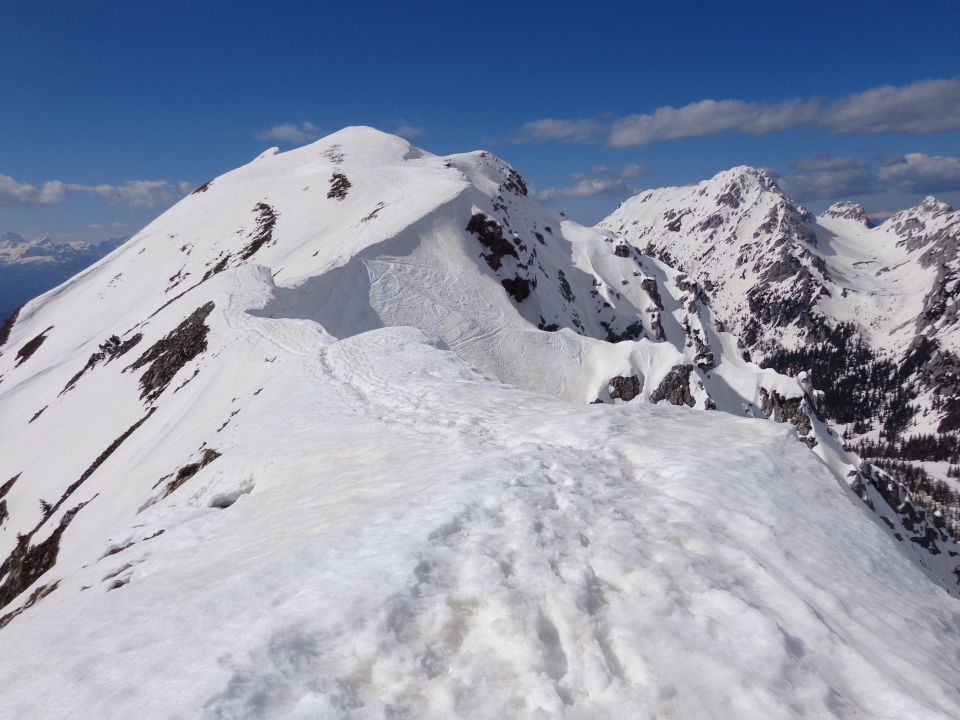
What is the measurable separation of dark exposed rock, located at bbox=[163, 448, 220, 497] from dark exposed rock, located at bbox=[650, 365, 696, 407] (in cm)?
5260

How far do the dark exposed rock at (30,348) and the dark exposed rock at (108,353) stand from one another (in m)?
26.2

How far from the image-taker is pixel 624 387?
198 feet

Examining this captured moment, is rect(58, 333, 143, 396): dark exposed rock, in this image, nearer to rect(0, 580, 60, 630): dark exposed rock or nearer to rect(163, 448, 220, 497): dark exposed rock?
rect(163, 448, 220, 497): dark exposed rock

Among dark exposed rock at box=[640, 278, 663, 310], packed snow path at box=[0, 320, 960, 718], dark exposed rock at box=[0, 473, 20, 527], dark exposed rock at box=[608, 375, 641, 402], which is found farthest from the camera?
dark exposed rock at box=[640, 278, 663, 310]

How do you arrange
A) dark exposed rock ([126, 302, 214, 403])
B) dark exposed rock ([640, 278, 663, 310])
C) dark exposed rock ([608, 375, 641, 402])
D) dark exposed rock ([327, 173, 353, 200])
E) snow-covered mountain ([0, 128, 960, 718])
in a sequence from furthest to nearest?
dark exposed rock ([640, 278, 663, 310]) → dark exposed rock ([327, 173, 353, 200]) → dark exposed rock ([608, 375, 641, 402]) → dark exposed rock ([126, 302, 214, 403]) → snow-covered mountain ([0, 128, 960, 718])

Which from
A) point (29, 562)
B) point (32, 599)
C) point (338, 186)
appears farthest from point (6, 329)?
point (32, 599)

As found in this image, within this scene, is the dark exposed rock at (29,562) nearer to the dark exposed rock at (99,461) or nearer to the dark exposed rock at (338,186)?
the dark exposed rock at (99,461)

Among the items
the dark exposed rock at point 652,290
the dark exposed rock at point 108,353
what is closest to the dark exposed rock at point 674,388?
the dark exposed rock at point 108,353

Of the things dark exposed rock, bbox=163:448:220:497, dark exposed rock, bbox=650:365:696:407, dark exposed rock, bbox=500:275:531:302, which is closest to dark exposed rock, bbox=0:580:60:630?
dark exposed rock, bbox=163:448:220:497

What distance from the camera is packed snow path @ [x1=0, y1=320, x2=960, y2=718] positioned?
604cm

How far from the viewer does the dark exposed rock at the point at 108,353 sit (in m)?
51.3

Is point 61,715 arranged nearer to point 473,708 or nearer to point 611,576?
point 473,708

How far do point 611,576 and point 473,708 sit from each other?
291 centimetres

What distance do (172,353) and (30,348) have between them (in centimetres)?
5190
